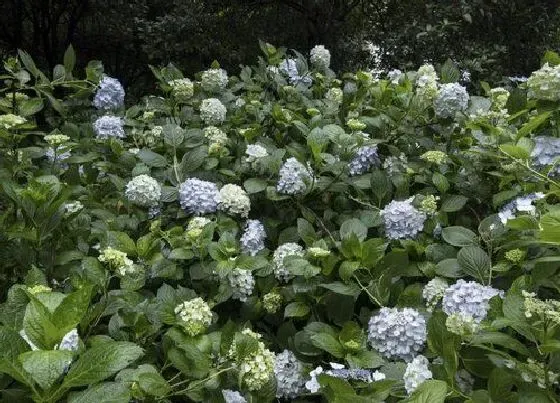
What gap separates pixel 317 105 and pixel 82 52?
15.7 ft

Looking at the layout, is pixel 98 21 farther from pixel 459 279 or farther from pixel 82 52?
pixel 459 279

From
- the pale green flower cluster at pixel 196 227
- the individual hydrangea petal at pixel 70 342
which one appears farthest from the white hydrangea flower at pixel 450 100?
the individual hydrangea petal at pixel 70 342

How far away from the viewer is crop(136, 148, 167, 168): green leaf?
1.87 m

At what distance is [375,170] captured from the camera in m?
1.81

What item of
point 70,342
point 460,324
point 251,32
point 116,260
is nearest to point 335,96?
point 116,260

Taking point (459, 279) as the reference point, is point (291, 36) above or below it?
below

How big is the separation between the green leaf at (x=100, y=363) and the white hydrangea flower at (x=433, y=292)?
2.11ft

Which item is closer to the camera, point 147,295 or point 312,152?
point 147,295

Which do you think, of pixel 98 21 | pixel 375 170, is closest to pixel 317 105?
A: pixel 375 170

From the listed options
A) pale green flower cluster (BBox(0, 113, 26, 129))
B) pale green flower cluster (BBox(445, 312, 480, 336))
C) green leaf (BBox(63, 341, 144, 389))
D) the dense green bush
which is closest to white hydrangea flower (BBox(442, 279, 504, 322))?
the dense green bush

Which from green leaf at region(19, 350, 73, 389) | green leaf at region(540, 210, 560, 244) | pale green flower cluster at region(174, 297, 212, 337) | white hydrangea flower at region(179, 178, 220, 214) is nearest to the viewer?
green leaf at region(19, 350, 73, 389)

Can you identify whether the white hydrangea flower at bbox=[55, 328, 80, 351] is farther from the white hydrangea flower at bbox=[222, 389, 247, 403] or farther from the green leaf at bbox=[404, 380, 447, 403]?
the green leaf at bbox=[404, 380, 447, 403]

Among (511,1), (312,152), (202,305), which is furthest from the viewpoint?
(511,1)

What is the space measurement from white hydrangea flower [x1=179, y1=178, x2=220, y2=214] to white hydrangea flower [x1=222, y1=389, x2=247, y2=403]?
568 mm
